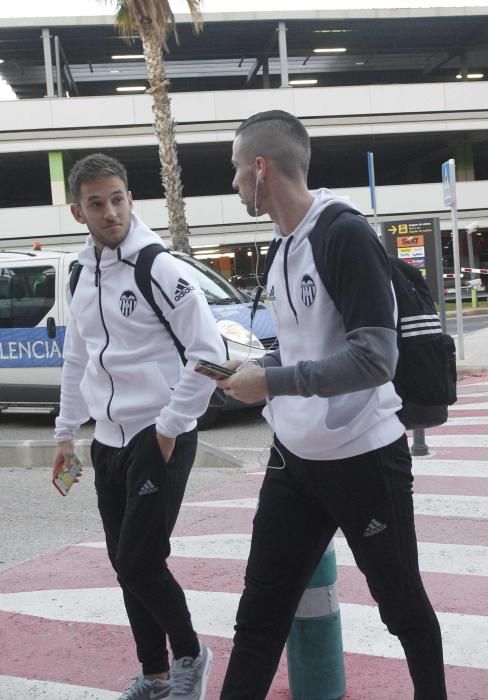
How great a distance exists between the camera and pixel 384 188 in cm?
3138

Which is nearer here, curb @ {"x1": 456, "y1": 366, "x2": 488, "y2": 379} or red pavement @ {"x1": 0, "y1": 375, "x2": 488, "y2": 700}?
red pavement @ {"x1": 0, "y1": 375, "x2": 488, "y2": 700}

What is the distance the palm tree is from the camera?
752 inches

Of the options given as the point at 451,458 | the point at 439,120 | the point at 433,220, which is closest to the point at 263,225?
the point at 439,120

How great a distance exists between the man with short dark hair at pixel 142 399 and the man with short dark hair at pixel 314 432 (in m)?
0.47

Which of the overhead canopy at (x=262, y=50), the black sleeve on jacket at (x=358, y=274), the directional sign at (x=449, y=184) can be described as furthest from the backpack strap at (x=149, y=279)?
the overhead canopy at (x=262, y=50)

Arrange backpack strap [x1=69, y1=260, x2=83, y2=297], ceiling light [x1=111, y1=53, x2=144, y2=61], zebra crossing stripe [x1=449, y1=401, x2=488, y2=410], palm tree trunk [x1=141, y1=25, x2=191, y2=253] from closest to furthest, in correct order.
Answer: backpack strap [x1=69, y1=260, x2=83, y2=297], zebra crossing stripe [x1=449, y1=401, x2=488, y2=410], palm tree trunk [x1=141, y1=25, x2=191, y2=253], ceiling light [x1=111, y1=53, x2=144, y2=61]

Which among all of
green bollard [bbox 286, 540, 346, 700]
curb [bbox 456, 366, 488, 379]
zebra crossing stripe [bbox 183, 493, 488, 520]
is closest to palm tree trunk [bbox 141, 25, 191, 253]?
curb [bbox 456, 366, 488, 379]

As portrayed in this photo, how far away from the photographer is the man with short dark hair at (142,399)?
3004mm

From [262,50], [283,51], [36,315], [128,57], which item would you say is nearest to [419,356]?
[36,315]

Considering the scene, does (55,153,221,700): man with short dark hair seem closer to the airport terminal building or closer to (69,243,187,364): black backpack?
(69,243,187,364): black backpack

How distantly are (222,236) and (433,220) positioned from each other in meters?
18.8

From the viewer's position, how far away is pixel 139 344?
3.09m

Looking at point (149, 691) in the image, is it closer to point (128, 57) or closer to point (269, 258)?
point (269, 258)

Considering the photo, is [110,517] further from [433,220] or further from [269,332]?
[433,220]
